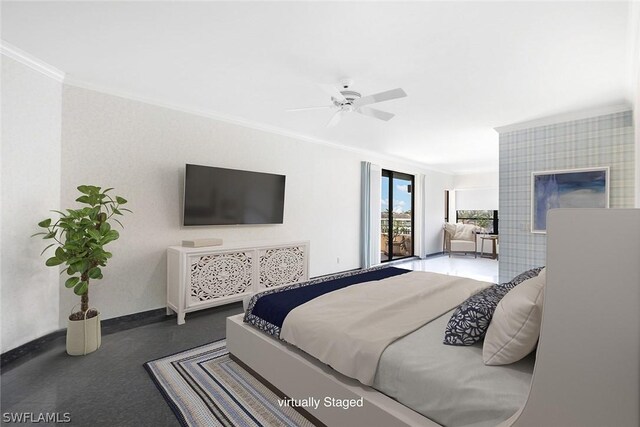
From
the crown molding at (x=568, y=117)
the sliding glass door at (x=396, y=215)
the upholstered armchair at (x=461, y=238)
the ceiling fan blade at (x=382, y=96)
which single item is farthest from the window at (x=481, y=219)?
the ceiling fan blade at (x=382, y=96)

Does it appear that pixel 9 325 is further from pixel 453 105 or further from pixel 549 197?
pixel 549 197

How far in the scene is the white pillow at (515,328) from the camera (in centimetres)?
114

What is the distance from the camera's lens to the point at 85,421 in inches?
65.7

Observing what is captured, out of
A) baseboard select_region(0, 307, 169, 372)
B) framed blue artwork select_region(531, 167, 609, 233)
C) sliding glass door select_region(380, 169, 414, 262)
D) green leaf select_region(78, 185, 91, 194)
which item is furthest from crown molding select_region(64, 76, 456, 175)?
framed blue artwork select_region(531, 167, 609, 233)

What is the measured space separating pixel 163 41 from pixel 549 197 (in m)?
4.78

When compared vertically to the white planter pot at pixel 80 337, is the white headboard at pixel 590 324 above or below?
above

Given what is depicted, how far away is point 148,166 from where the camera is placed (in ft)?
10.6

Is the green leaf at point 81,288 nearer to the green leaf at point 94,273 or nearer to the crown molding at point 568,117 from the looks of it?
the green leaf at point 94,273

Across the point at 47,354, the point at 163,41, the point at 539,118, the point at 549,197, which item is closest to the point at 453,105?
the point at 539,118

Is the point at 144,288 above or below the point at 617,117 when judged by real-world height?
below

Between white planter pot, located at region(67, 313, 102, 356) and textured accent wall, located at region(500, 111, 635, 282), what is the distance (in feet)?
15.6

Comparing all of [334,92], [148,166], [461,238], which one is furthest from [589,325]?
[461,238]

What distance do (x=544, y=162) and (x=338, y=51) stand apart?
3447mm

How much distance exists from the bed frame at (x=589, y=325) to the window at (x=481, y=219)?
334 inches
